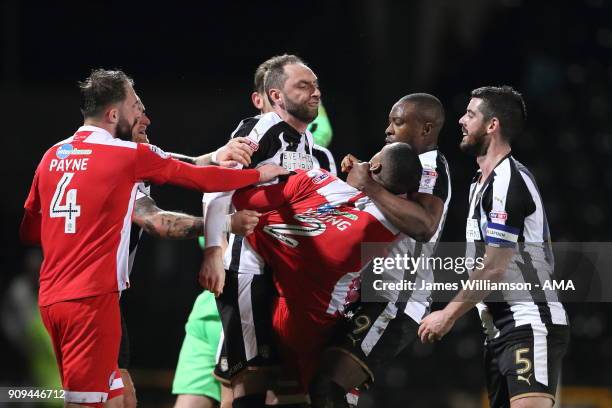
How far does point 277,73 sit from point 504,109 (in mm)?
1231

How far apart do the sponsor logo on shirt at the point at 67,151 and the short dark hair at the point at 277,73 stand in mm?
1231

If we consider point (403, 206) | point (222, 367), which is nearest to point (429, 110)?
point (403, 206)

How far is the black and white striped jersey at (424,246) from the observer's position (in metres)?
5.07

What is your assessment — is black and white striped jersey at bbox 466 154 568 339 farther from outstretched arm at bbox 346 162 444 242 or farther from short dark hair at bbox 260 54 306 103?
short dark hair at bbox 260 54 306 103

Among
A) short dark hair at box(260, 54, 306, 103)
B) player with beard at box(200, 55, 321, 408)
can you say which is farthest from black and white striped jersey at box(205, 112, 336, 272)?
short dark hair at box(260, 54, 306, 103)

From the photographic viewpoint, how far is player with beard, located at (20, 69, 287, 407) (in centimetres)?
442

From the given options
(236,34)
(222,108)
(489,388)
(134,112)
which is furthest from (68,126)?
(489,388)

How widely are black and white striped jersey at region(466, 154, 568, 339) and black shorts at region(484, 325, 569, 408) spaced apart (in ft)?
0.16

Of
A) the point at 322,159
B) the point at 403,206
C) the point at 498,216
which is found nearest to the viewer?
the point at 403,206

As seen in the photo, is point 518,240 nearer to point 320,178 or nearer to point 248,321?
point 320,178

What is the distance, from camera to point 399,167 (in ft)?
16.0

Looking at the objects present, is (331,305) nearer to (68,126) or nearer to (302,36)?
(68,126)

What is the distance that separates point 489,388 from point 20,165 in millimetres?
6278

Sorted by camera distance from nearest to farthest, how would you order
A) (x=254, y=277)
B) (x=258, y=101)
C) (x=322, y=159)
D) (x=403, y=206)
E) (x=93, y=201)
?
(x=93, y=201) → (x=403, y=206) → (x=254, y=277) → (x=322, y=159) → (x=258, y=101)
